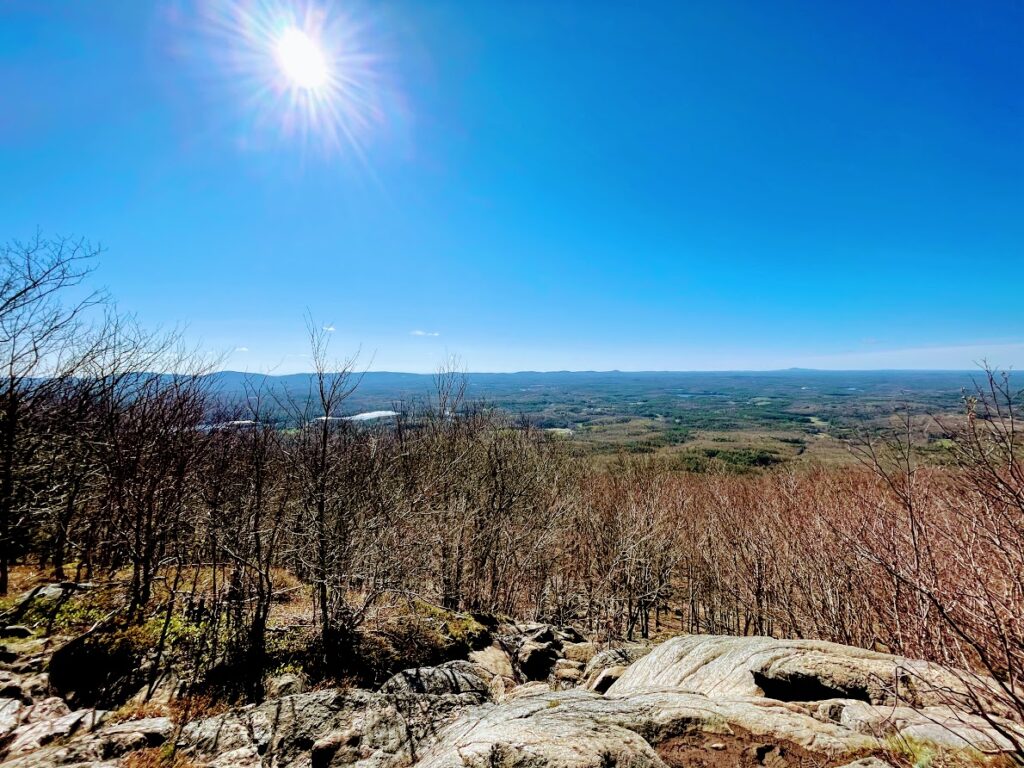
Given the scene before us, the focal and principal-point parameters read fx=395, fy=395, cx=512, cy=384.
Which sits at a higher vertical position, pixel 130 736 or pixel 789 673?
pixel 789 673

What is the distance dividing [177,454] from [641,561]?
17.3 metres

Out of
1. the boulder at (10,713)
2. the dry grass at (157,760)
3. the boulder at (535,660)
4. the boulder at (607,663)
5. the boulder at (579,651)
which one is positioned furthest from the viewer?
the boulder at (579,651)

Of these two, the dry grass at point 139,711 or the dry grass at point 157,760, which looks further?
the dry grass at point 139,711

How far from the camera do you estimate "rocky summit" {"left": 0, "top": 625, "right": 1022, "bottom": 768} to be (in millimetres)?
3816

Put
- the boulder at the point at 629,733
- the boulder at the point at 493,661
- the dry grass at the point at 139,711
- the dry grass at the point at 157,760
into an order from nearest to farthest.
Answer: the boulder at the point at 629,733 < the dry grass at the point at 157,760 < the dry grass at the point at 139,711 < the boulder at the point at 493,661

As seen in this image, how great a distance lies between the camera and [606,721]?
14.3 feet

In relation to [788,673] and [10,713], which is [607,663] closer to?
[788,673]

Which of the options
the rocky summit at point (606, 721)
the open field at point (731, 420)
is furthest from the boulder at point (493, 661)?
the open field at point (731, 420)

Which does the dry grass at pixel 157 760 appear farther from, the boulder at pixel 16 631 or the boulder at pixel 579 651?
the boulder at pixel 579 651

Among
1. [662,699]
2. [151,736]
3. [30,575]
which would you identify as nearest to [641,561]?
[662,699]

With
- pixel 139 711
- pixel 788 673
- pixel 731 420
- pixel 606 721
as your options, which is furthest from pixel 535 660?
pixel 731 420

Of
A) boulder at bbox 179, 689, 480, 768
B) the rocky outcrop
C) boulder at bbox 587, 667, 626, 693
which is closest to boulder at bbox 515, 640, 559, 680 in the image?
boulder at bbox 587, 667, 626, 693

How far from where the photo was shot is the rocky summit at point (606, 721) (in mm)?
3816

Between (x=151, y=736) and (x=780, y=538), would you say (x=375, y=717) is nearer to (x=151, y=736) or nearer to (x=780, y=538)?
(x=151, y=736)
